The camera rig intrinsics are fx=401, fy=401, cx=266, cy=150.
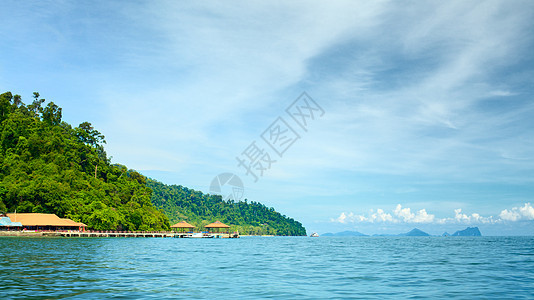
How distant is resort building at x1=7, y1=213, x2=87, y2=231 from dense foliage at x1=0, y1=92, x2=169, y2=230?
506cm

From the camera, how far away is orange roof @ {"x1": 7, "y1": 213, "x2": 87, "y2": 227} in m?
83.3

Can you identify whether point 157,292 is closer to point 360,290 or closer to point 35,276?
point 35,276

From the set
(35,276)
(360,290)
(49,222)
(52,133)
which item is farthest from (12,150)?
(360,290)

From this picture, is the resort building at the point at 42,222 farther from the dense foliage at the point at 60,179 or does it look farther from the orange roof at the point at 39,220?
the dense foliage at the point at 60,179

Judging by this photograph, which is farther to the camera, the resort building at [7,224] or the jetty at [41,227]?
the jetty at [41,227]

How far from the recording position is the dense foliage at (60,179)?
93.9 meters

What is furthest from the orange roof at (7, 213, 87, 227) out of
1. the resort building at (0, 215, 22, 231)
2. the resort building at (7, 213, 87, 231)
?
the resort building at (0, 215, 22, 231)

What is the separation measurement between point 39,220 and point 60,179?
18699 mm

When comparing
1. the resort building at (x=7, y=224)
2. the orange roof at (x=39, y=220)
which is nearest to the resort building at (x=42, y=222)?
the orange roof at (x=39, y=220)

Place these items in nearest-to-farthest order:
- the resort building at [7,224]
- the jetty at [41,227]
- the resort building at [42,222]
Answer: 1. the resort building at [7,224]
2. the jetty at [41,227]
3. the resort building at [42,222]

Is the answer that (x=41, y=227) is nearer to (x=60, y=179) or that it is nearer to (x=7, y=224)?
(x=7, y=224)

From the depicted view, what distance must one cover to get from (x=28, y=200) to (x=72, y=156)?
25.9 metres

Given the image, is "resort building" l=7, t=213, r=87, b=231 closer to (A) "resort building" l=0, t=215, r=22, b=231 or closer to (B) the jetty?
(B) the jetty

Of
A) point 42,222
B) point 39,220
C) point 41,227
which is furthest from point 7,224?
point 41,227
